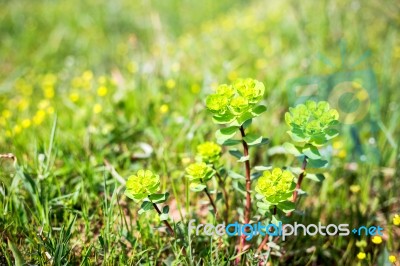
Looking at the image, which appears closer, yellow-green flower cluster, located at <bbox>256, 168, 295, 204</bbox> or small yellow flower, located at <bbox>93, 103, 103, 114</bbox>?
yellow-green flower cluster, located at <bbox>256, 168, 295, 204</bbox>

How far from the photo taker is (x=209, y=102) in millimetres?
1313

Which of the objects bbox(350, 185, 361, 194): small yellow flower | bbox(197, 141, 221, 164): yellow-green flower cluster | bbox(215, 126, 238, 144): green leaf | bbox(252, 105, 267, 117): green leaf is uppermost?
bbox(252, 105, 267, 117): green leaf

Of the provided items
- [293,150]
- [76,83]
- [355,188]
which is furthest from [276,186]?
[76,83]

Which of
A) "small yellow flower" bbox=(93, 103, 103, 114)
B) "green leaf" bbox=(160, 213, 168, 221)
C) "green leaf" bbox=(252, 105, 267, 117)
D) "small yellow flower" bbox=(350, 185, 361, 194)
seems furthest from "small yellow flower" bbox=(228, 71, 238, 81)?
"green leaf" bbox=(160, 213, 168, 221)

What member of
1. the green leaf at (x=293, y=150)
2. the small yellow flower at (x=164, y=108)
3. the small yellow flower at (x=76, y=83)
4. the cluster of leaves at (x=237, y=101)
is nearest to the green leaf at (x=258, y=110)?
the cluster of leaves at (x=237, y=101)

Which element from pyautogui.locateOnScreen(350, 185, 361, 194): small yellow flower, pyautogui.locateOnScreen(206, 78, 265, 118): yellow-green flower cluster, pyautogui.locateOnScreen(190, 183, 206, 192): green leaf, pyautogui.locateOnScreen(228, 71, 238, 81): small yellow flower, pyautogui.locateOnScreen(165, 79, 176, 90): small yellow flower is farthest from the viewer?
pyautogui.locateOnScreen(228, 71, 238, 81): small yellow flower

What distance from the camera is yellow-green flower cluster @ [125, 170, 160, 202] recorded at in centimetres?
132

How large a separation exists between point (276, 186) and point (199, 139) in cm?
91

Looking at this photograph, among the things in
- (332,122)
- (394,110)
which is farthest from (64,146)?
(394,110)

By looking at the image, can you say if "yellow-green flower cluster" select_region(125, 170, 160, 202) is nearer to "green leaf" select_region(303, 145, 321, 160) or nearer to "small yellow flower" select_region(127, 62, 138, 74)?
"green leaf" select_region(303, 145, 321, 160)

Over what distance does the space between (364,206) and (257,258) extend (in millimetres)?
764

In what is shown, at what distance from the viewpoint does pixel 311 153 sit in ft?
4.45

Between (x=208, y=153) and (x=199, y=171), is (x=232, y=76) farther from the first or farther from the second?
(x=199, y=171)

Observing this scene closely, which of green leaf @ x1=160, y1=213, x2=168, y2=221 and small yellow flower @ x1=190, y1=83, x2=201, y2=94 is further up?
small yellow flower @ x1=190, y1=83, x2=201, y2=94
